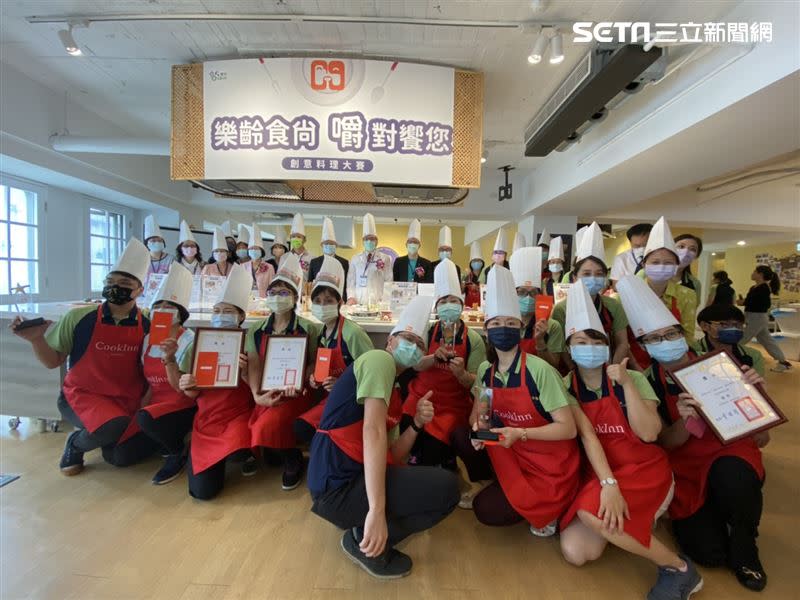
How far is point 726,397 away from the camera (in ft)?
4.99

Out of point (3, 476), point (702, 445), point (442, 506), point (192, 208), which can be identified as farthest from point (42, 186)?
point (702, 445)

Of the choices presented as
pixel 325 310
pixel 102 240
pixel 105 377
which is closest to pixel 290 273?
pixel 325 310

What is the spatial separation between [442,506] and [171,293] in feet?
6.30

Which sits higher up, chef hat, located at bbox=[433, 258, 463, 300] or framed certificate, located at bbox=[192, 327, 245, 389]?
chef hat, located at bbox=[433, 258, 463, 300]

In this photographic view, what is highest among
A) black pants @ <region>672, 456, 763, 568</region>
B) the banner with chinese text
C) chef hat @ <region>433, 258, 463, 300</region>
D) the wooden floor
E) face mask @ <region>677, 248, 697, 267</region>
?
the banner with chinese text

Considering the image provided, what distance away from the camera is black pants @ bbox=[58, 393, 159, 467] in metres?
2.12

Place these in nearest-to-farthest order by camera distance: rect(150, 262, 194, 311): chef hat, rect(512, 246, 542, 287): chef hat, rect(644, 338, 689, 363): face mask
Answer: rect(644, 338, 689, 363): face mask → rect(150, 262, 194, 311): chef hat → rect(512, 246, 542, 287): chef hat

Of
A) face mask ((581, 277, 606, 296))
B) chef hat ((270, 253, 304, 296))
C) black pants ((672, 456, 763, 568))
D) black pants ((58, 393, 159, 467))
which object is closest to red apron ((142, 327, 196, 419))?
black pants ((58, 393, 159, 467))

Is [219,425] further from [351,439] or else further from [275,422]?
[351,439]

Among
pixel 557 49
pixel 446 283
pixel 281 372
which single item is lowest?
pixel 281 372

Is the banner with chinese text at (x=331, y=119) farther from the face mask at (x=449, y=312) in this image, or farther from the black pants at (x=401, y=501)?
the black pants at (x=401, y=501)

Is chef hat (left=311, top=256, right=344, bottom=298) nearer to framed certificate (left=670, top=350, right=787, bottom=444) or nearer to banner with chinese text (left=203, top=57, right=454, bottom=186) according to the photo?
banner with chinese text (left=203, top=57, right=454, bottom=186)

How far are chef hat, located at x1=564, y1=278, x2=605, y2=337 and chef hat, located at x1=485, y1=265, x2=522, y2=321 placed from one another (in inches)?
8.8

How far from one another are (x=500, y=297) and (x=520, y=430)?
0.58 m
